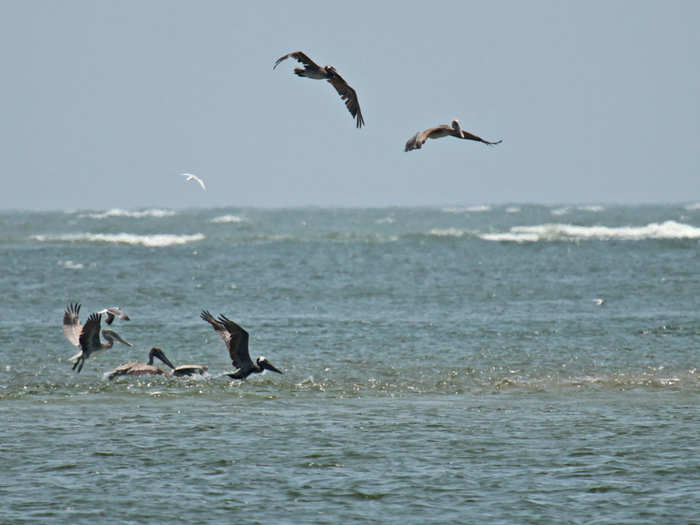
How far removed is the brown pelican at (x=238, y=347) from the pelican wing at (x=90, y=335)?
193cm

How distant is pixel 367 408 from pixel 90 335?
14.3 feet

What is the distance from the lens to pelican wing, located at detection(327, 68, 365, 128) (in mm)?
15385

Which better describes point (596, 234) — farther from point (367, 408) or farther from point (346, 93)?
point (346, 93)

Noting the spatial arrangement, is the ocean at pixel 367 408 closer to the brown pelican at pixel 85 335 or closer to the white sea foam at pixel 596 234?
the brown pelican at pixel 85 335

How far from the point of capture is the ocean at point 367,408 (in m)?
12.7

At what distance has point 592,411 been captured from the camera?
17625 mm

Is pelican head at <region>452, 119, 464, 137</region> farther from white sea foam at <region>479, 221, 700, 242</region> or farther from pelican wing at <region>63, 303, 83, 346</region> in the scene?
white sea foam at <region>479, 221, 700, 242</region>

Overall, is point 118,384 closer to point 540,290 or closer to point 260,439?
point 260,439

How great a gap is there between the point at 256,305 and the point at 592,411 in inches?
714

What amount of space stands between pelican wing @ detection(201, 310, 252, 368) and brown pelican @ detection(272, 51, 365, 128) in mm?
3259

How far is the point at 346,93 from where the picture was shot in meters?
15.7

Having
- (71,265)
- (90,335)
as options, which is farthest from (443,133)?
(71,265)

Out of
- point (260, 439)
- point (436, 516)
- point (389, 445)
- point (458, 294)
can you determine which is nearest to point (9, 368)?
point (260, 439)

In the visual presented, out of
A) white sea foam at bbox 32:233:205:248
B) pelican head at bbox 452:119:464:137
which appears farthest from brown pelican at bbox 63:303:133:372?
white sea foam at bbox 32:233:205:248
